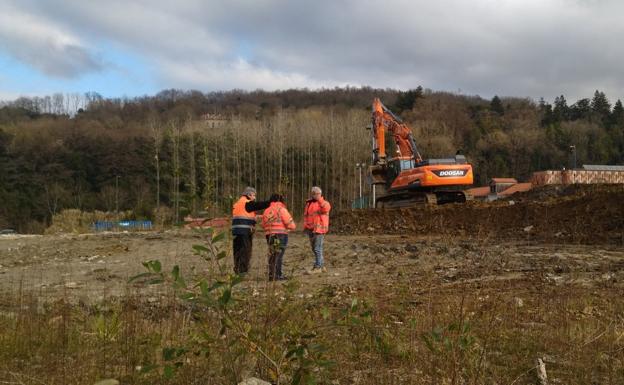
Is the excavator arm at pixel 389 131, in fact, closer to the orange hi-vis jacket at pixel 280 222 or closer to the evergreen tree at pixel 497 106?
the orange hi-vis jacket at pixel 280 222

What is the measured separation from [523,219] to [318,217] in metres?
10.6

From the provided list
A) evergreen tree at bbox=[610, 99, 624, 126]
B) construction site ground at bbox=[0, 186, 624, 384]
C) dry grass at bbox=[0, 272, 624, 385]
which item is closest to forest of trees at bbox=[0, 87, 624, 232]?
evergreen tree at bbox=[610, 99, 624, 126]

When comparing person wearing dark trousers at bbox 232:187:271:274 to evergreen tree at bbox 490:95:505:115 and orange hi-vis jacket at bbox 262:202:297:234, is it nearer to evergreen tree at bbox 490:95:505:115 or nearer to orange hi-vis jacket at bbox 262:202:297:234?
orange hi-vis jacket at bbox 262:202:297:234

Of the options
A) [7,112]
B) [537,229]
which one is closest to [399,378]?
[537,229]

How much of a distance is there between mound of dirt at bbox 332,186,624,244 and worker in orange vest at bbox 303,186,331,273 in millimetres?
3851

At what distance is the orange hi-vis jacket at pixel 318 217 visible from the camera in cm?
1070

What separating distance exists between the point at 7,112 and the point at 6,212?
49.8 m

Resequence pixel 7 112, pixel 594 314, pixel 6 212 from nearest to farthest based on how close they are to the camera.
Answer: pixel 594 314, pixel 6 212, pixel 7 112

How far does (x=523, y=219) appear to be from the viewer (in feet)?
61.8

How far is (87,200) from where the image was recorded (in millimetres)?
55656

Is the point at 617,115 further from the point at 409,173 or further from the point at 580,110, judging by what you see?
the point at 409,173

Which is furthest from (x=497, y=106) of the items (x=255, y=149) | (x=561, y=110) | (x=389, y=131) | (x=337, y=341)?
(x=337, y=341)

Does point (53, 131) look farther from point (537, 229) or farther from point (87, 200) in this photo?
point (537, 229)

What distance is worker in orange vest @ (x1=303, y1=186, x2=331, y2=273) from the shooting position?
10.6 m
